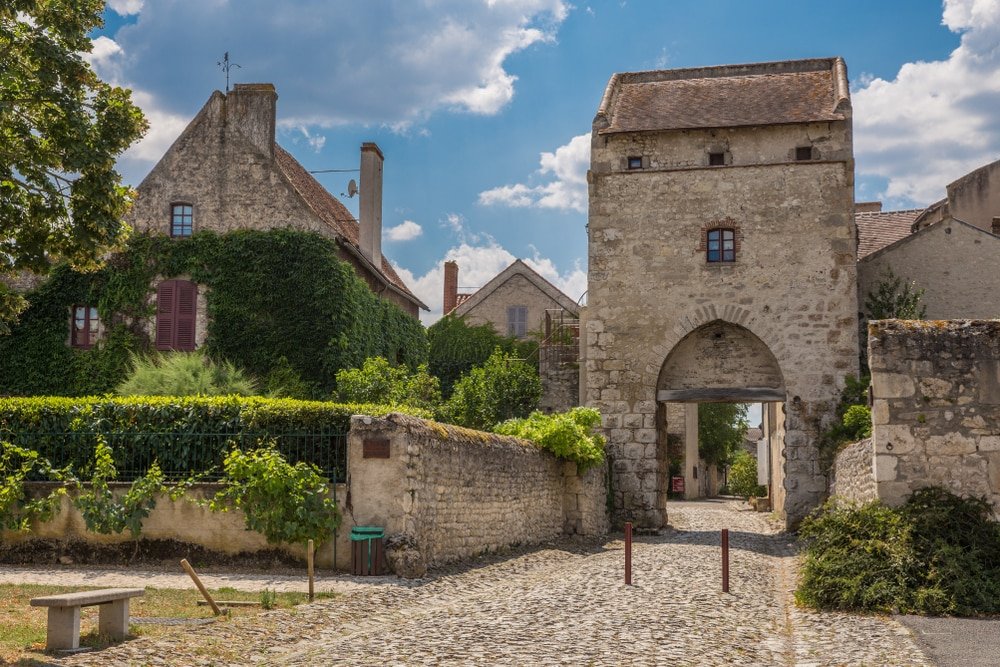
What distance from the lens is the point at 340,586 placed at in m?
11.3

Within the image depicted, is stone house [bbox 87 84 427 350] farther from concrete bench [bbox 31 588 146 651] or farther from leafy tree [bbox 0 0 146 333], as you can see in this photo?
concrete bench [bbox 31 588 146 651]

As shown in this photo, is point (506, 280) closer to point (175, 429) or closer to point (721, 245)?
point (721, 245)

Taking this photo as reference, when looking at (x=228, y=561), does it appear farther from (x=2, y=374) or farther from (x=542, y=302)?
(x=542, y=302)

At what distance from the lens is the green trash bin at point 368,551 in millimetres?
12312

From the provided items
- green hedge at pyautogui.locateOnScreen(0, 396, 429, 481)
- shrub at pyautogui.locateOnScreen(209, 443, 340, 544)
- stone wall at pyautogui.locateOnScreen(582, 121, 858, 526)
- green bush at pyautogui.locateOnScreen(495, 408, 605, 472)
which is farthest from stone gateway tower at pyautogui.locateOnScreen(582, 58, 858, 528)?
shrub at pyautogui.locateOnScreen(209, 443, 340, 544)

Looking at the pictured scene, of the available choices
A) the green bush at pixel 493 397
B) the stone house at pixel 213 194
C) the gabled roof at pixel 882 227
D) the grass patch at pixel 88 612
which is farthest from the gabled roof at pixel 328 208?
the grass patch at pixel 88 612

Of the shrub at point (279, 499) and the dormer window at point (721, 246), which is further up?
the dormer window at point (721, 246)

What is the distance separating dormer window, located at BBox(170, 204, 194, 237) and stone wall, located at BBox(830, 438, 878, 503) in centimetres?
1506

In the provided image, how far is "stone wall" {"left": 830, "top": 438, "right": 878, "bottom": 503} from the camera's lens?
13559 millimetres

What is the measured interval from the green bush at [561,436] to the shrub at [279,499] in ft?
20.4

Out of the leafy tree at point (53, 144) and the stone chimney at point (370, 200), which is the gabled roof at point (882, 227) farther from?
the leafy tree at point (53, 144)

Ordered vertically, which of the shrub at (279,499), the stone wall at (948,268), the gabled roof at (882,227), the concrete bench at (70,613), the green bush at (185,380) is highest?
the gabled roof at (882,227)

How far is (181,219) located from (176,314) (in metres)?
2.25

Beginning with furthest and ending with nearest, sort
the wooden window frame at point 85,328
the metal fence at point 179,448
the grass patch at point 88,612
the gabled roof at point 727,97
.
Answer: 1. the wooden window frame at point 85,328
2. the gabled roof at point 727,97
3. the metal fence at point 179,448
4. the grass patch at point 88,612
